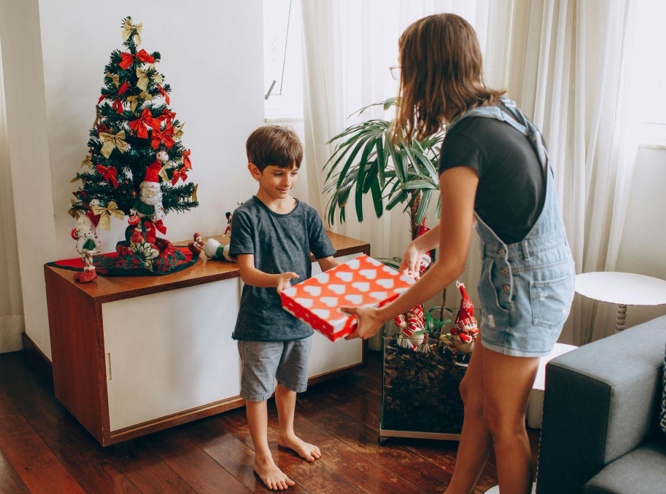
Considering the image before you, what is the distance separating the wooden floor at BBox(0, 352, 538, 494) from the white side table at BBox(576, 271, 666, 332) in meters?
0.58

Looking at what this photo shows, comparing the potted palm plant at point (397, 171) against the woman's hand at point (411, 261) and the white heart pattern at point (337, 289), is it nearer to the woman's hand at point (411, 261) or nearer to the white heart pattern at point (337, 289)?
the woman's hand at point (411, 261)

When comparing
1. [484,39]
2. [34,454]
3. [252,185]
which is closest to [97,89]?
[252,185]

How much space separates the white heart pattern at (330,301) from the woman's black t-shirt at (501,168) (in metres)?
0.48

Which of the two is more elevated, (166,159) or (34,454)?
(166,159)

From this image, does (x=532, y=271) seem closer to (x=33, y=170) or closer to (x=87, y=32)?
(x=87, y=32)

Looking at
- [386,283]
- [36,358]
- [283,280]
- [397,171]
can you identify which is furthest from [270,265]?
[36,358]

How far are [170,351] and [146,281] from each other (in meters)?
0.26

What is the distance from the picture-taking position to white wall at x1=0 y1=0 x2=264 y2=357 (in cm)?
218

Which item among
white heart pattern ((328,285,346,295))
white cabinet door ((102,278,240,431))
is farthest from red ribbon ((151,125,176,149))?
white heart pattern ((328,285,346,295))

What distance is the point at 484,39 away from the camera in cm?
233

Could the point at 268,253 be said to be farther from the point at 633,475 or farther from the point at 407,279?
the point at 633,475

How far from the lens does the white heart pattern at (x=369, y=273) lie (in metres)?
1.72

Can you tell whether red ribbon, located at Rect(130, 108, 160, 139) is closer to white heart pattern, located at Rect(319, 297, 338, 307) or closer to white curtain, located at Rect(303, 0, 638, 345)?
white heart pattern, located at Rect(319, 297, 338, 307)

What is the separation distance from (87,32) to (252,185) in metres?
0.88
